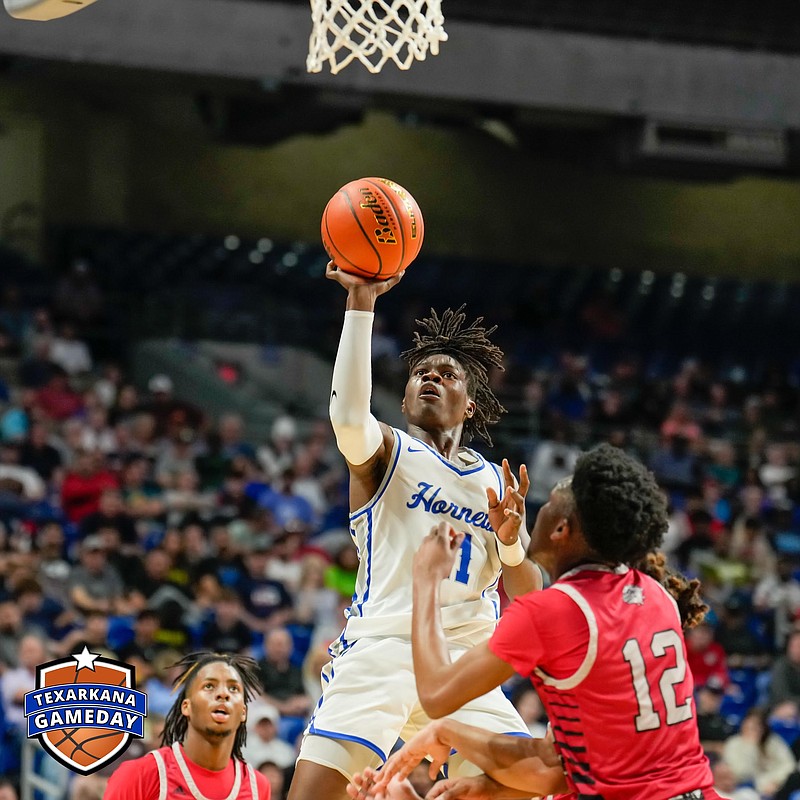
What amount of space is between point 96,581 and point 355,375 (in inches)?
241

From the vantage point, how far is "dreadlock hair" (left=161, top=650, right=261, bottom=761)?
18.3 feet

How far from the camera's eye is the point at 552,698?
387 cm

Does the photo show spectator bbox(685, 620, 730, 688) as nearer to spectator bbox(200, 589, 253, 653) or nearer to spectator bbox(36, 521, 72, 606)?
spectator bbox(200, 589, 253, 653)

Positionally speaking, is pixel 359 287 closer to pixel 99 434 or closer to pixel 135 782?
pixel 135 782

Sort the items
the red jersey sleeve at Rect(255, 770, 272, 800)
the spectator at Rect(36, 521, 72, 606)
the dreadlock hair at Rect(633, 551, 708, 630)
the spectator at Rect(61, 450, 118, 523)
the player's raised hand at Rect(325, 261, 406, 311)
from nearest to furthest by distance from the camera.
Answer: the dreadlock hair at Rect(633, 551, 708, 630) → the player's raised hand at Rect(325, 261, 406, 311) → the red jersey sleeve at Rect(255, 770, 272, 800) → the spectator at Rect(36, 521, 72, 606) → the spectator at Rect(61, 450, 118, 523)

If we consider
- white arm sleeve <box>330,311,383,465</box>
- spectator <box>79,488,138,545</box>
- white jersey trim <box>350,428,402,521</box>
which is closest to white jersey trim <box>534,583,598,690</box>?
white arm sleeve <box>330,311,383,465</box>

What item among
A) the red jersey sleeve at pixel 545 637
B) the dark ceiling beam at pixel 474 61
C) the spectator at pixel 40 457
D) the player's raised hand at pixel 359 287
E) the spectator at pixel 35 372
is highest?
the dark ceiling beam at pixel 474 61

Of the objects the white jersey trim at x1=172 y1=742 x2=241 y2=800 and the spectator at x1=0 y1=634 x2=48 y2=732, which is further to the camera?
the spectator at x1=0 y1=634 x2=48 y2=732

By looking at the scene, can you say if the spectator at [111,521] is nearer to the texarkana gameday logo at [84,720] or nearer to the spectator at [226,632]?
the spectator at [226,632]

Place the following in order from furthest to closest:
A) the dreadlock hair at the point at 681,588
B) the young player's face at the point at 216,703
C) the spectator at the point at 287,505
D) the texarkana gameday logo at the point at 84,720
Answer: the spectator at the point at 287,505 → the texarkana gameday logo at the point at 84,720 → the young player's face at the point at 216,703 → the dreadlock hair at the point at 681,588

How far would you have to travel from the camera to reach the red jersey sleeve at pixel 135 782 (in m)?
5.23

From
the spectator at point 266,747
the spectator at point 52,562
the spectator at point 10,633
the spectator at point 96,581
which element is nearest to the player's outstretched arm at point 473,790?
the spectator at point 266,747

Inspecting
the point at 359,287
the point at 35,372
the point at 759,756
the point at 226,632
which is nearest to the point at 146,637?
the point at 226,632

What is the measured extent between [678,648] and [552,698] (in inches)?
13.8
